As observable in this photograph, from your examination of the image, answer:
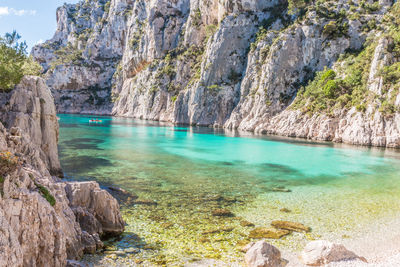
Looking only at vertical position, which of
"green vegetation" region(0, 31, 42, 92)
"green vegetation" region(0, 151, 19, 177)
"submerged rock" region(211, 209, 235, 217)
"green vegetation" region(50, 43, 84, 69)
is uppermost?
"green vegetation" region(50, 43, 84, 69)

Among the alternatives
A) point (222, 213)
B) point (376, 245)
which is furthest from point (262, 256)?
point (376, 245)

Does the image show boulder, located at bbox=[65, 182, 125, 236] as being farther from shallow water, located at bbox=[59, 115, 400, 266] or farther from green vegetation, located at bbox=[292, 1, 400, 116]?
green vegetation, located at bbox=[292, 1, 400, 116]

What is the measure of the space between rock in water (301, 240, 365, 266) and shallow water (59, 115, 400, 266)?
129cm

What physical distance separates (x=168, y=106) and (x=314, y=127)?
59.4m

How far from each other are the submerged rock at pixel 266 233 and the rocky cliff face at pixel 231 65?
131 ft

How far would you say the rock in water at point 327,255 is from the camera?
33.5ft

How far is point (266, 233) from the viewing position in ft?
43.2

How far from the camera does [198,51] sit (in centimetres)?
10306

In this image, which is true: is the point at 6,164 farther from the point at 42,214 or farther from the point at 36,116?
A: the point at 36,116

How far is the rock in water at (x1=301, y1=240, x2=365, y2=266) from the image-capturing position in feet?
33.5

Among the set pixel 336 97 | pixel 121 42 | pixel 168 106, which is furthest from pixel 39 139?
pixel 121 42

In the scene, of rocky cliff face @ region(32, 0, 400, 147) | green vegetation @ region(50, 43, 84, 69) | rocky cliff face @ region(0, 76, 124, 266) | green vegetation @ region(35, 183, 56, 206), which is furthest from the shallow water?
green vegetation @ region(50, 43, 84, 69)

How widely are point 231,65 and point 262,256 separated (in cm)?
8006

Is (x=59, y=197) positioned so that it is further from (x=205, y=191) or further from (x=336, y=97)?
(x=336, y=97)
